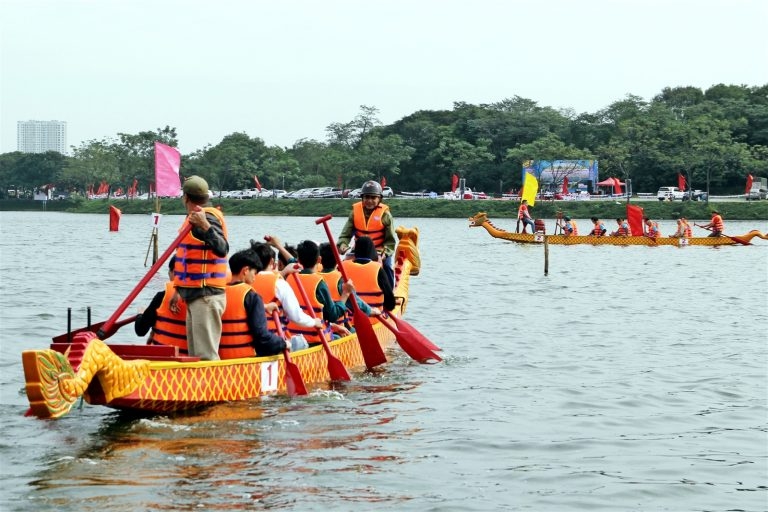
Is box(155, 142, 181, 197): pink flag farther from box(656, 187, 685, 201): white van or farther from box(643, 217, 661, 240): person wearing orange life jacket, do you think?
box(656, 187, 685, 201): white van

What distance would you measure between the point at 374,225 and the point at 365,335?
3163mm

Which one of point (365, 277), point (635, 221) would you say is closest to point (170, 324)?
point (365, 277)

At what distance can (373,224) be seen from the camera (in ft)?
50.6

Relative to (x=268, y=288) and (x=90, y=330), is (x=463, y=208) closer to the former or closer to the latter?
(x=268, y=288)

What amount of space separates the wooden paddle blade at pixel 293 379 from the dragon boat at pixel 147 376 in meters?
0.01

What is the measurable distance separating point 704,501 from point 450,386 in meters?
4.75

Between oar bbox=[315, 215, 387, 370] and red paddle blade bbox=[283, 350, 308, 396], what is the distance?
1835 millimetres

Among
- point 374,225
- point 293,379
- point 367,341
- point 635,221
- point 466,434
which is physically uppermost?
point 374,225

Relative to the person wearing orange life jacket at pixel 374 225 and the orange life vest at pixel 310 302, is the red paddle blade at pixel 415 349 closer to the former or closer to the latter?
the person wearing orange life jacket at pixel 374 225

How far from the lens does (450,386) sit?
12453 millimetres

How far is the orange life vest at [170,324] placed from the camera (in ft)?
31.4

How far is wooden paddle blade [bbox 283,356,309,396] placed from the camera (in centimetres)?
A: 1052

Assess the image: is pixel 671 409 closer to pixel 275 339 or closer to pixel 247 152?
pixel 275 339

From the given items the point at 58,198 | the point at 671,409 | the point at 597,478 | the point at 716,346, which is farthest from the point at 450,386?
the point at 58,198
